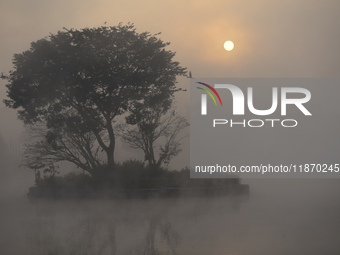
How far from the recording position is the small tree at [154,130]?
24.8m

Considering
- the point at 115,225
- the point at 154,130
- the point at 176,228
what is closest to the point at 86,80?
the point at 154,130

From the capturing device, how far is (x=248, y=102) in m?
23.6

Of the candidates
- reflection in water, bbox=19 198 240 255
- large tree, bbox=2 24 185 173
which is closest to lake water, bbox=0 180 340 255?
reflection in water, bbox=19 198 240 255

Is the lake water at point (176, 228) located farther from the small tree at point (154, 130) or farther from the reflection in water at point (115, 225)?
the small tree at point (154, 130)

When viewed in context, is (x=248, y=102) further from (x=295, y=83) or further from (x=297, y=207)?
(x=297, y=207)

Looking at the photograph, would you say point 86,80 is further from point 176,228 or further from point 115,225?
point 176,228

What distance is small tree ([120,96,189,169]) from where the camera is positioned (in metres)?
24.8

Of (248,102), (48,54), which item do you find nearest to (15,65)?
(48,54)

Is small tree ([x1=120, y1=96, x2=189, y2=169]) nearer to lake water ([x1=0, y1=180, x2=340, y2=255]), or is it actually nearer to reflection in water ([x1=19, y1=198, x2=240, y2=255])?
reflection in water ([x1=19, y1=198, x2=240, y2=255])

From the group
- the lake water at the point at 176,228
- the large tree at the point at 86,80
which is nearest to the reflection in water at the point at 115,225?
the lake water at the point at 176,228

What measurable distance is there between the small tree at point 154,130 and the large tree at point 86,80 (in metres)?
0.55

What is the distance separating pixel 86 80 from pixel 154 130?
412 centimetres

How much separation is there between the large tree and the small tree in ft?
1.81

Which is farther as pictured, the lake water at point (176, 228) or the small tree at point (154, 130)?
the small tree at point (154, 130)
